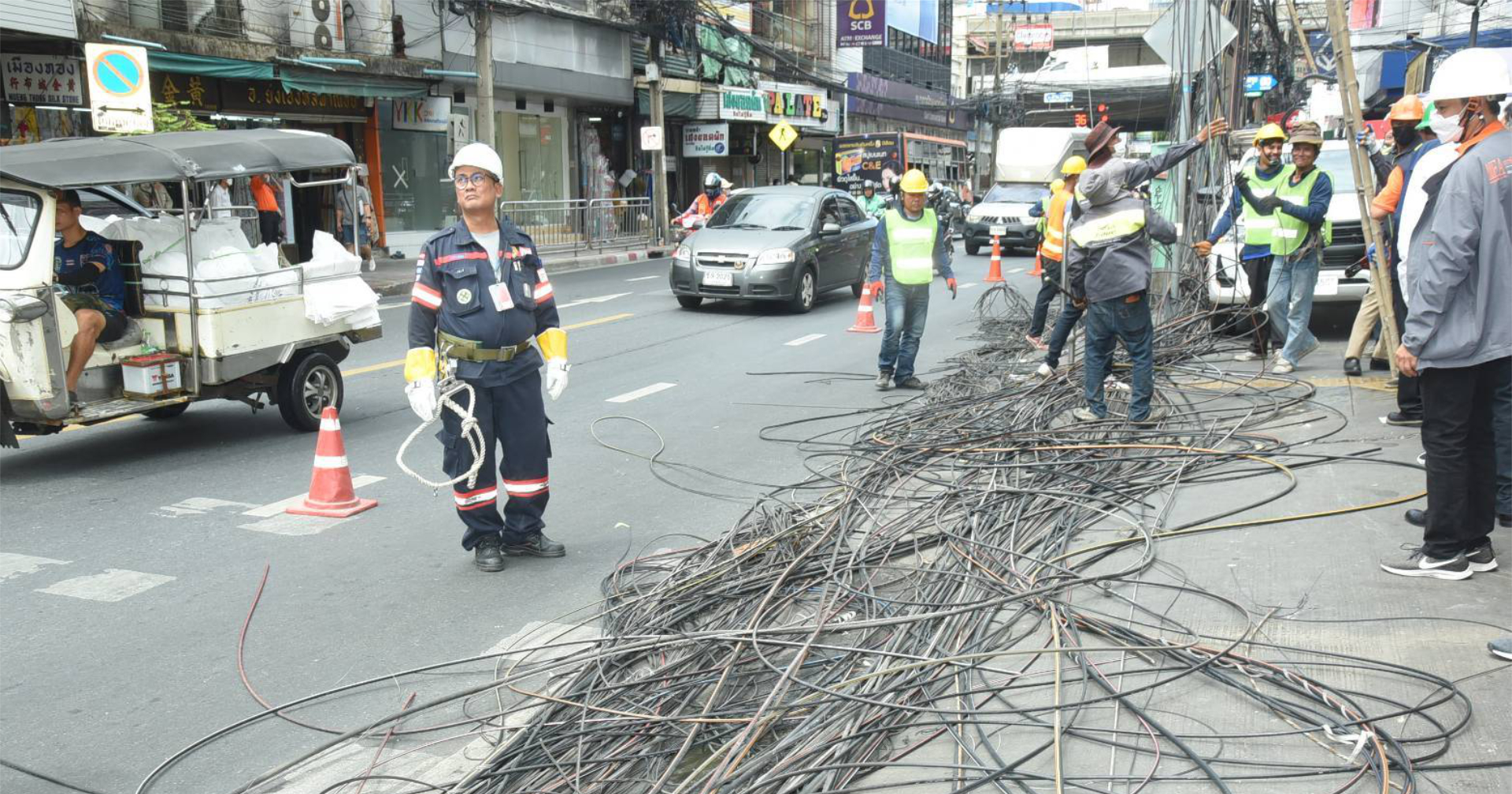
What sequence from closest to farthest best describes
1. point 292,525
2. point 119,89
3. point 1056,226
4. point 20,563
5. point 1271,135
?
point 20,563 < point 292,525 < point 1271,135 < point 1056,226 < point 119,89

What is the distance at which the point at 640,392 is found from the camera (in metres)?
10.4

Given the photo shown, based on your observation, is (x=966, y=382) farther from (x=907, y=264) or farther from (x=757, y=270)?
(x=757, y=270)

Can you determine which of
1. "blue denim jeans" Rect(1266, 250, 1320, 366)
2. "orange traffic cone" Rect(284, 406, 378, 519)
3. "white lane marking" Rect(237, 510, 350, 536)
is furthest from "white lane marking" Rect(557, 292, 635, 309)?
"white lane marking" Rect(237, 510, 350, 536)

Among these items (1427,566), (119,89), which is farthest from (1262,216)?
(119,89)

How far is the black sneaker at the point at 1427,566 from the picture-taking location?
15.4 feet

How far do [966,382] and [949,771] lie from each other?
20.7 ft

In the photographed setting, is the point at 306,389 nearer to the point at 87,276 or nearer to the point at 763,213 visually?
the point at 87,276

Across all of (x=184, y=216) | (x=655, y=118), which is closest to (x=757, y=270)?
(x=184, y=216)

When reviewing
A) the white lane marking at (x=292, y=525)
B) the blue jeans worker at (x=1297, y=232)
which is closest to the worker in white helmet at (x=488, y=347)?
the white lane marking at (x=292, y=525)

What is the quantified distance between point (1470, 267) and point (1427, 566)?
3.82 ft

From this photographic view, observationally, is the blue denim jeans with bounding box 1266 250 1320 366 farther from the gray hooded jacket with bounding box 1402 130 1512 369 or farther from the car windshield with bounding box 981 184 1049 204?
the car windshield with bounding box 981 184 1049 204

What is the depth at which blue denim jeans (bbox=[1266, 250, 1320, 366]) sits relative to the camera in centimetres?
938

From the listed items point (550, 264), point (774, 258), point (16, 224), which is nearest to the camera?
point (16, 224)

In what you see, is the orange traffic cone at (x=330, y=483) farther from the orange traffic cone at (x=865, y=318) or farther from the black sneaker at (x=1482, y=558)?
the orange traffic cone at (x=865, y=318)
